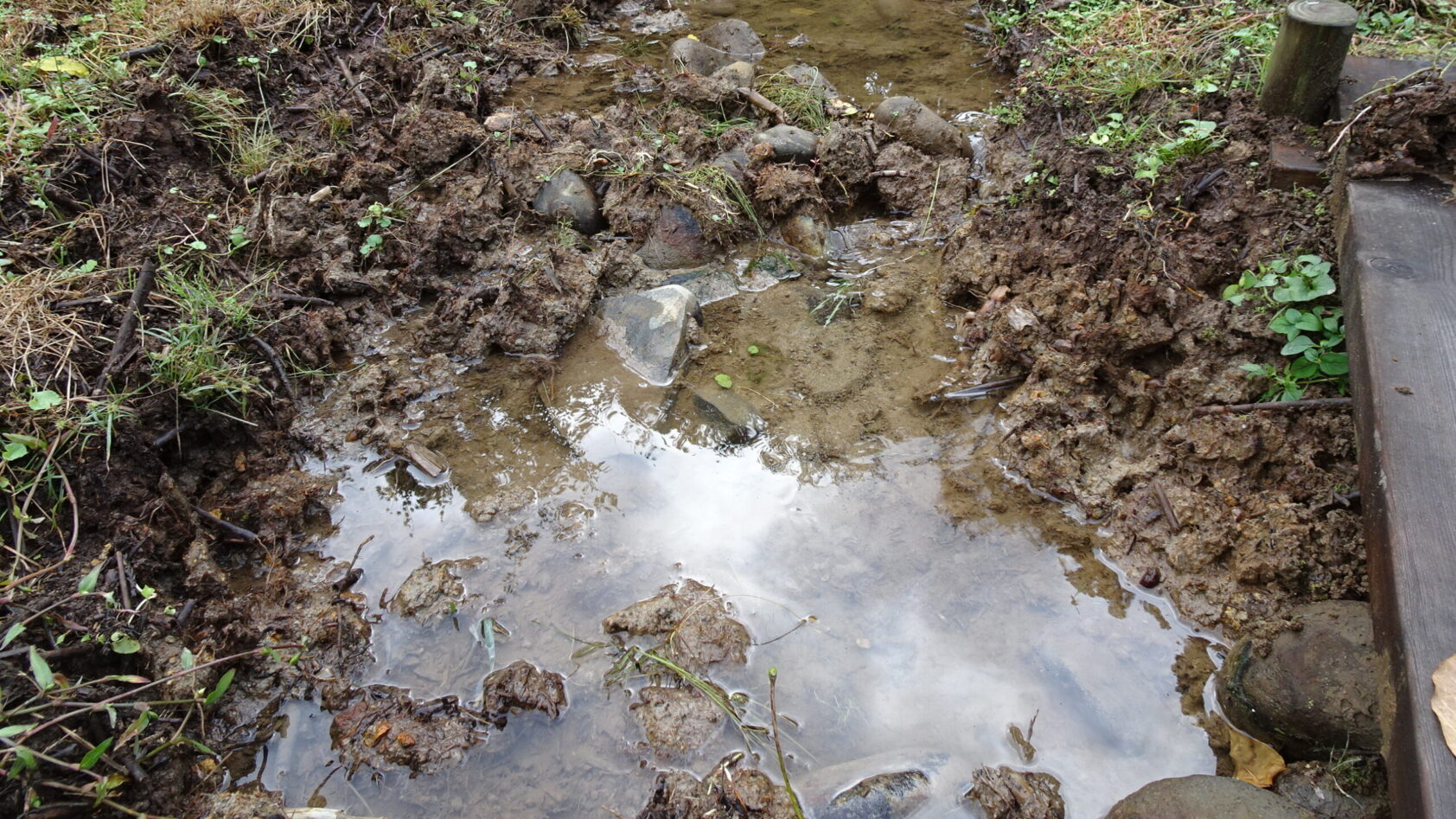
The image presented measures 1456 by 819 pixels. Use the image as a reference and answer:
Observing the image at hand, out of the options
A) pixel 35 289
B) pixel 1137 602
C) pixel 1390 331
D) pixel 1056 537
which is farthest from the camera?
pixel 35 289

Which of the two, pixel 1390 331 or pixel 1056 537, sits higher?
pixel 1390 331

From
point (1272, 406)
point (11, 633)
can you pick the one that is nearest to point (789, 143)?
point (1272, 406)

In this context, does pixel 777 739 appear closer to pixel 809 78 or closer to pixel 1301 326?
pixel 1301 326

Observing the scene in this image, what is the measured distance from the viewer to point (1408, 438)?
7.27ft

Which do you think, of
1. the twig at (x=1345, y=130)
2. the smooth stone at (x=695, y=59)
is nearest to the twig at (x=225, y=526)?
the twig at (x=1345, y=130)

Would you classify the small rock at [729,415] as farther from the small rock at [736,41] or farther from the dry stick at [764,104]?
the small rock at [736,41]

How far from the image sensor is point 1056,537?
3150 mm

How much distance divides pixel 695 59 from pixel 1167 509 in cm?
478

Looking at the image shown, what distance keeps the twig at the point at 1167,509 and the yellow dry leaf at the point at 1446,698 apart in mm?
1180

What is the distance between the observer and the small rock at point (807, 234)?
470 cm

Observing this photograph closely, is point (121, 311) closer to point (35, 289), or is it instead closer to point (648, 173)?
point (35, 289)

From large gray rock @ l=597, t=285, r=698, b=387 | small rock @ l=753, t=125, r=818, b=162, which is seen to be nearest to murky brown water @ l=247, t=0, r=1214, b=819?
large gray rock @ l=597, t=285, r=698, b=387

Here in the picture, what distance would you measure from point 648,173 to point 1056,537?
9.74 feet

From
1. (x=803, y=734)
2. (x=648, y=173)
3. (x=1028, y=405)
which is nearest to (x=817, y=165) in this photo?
(x=648, y=173)
